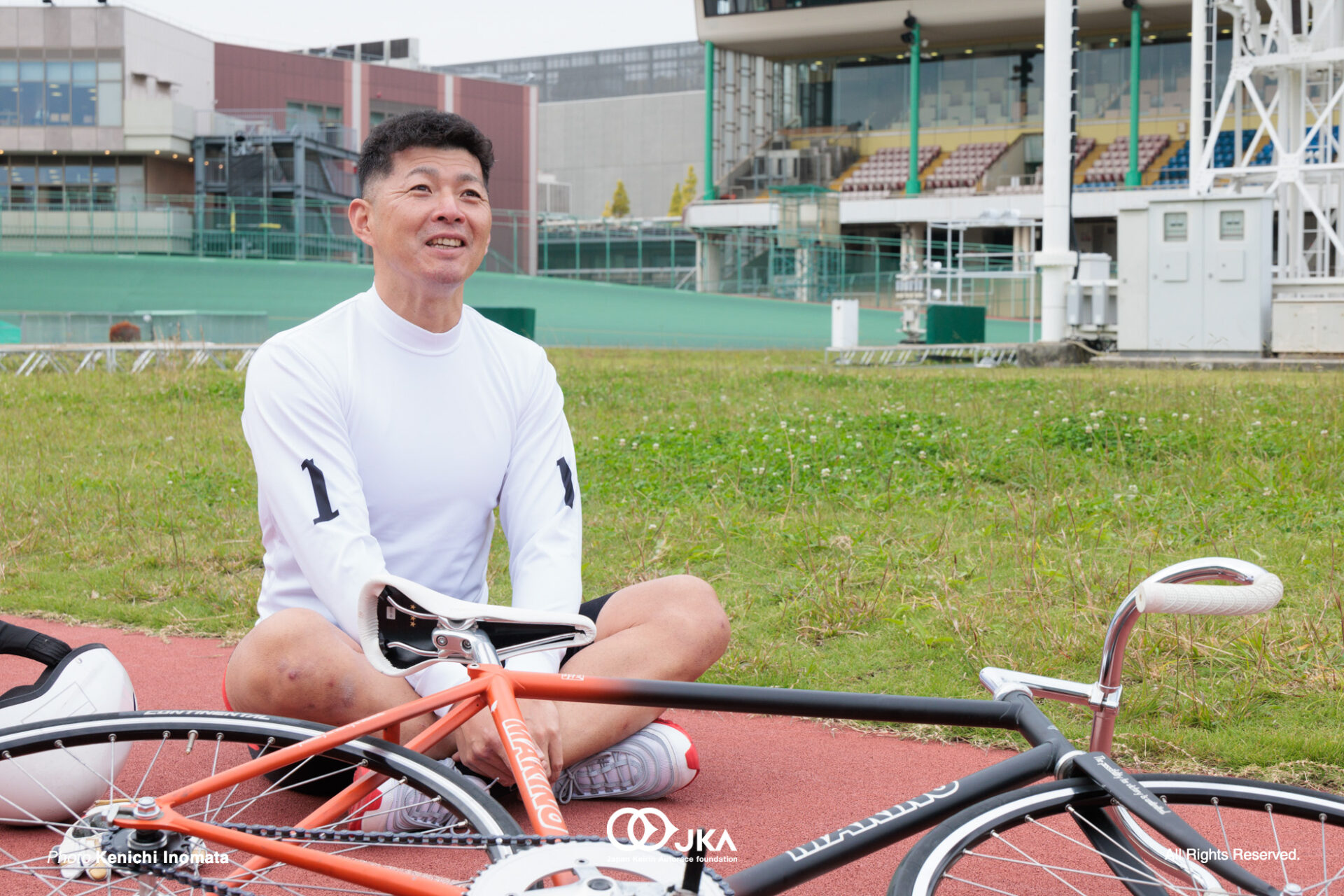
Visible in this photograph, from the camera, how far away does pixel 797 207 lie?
135 feet

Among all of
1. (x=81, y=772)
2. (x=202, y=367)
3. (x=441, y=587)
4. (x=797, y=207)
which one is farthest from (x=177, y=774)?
(x=797, y=207)

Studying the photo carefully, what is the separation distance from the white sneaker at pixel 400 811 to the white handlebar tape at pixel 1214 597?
102 centimetres

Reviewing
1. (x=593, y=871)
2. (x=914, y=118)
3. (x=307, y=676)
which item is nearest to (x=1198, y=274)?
(x=307, y=676)

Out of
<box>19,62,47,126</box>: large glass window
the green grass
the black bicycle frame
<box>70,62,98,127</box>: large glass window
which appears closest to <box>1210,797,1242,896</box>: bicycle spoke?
the black bicycle frame

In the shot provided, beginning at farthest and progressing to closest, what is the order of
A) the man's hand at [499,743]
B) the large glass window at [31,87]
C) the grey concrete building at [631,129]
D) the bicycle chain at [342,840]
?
1. the grey concrete building at [631,129]
2. the large glass window at [31,87]
3. the man's hand at [499,743]
4. the bicycle chain at [342,840]

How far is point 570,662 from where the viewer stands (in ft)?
10.4

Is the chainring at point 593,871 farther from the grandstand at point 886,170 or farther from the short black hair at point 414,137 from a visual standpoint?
the grandstand at point 886,170

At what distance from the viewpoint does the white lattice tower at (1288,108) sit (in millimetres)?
20828

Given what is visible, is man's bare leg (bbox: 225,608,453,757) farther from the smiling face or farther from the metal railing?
the metal railing

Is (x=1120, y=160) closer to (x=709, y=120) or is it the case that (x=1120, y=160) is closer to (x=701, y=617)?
(x=709, y=120)

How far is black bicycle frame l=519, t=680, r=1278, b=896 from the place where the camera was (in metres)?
1.67

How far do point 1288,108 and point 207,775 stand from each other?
23.7 meters

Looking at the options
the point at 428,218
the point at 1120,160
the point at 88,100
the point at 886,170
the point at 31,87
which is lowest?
the point at 428,218

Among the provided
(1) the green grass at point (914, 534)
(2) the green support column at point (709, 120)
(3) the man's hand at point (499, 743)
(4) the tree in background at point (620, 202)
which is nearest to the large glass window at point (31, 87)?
(2) the green support column at point (709, 120)
